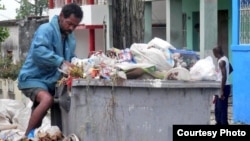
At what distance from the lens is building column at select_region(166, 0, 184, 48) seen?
52.6ft

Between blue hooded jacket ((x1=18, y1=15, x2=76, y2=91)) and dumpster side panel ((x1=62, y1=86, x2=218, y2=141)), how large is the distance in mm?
537

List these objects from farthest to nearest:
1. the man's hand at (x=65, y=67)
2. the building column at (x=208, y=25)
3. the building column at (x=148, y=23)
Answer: the building column at (x=148, y=23) < the building column at (x=208, y=25) < the man's hand at (x=65, y=67)

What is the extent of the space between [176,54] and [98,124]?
958 mm

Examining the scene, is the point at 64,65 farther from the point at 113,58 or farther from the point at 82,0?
the point at 82,0

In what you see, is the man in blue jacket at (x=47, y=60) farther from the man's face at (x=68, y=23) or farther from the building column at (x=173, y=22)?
the building column at (x=173, y=22)

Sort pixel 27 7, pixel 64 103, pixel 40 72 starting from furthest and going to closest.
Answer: pixel 27 7
pixel 40 72
pixel 64 103

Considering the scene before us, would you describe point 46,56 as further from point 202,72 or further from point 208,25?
point 208,25


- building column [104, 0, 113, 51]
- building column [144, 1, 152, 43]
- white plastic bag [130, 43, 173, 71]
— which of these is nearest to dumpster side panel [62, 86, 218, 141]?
white plastic bag [130, 43, 173, 71]

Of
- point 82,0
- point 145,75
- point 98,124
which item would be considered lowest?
point 98,124

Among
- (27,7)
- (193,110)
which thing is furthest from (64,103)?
(27,7)

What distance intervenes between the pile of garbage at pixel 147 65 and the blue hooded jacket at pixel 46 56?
27cm

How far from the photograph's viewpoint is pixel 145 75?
18.2 feet

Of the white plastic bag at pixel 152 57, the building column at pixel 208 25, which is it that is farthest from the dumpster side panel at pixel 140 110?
the building column at pixel 208 25

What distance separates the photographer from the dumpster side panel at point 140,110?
18.0 feet
